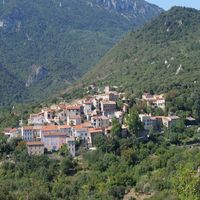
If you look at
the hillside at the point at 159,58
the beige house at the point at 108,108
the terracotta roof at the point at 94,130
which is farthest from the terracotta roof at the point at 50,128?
the hillside at the point at 159,58

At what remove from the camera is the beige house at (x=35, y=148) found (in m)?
53.7

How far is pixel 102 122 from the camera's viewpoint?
58562mm

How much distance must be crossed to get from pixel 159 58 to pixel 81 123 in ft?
110

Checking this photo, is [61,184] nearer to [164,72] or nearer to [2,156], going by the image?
[2,156]

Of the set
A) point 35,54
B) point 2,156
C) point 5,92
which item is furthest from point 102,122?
point 35,54

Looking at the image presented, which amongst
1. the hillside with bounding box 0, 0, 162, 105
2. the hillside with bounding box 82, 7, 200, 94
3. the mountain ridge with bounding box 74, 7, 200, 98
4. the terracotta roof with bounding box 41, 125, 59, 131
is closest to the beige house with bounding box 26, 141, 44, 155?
the terracotta roof with bounding box 41, 125, 59, 131

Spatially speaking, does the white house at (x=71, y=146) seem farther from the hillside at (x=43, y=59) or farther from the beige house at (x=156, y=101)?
Answer: the hillside at (x=43, y=59)

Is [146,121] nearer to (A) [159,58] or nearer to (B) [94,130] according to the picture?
(B) [94,130]

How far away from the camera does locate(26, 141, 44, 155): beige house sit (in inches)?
2115

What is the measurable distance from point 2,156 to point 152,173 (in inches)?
551

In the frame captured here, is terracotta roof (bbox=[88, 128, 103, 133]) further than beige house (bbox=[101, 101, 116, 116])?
No

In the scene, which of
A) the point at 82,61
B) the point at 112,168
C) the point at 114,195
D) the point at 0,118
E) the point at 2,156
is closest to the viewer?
the point at 114,195

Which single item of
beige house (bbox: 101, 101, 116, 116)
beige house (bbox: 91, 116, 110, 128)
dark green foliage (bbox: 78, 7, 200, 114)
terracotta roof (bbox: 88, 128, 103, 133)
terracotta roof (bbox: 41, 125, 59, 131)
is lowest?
terracotta roof (bbox: 88, 128, 103, 133)

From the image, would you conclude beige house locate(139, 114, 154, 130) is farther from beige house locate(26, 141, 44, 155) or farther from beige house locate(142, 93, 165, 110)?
beige house locate(26, 141, 44, 155)
